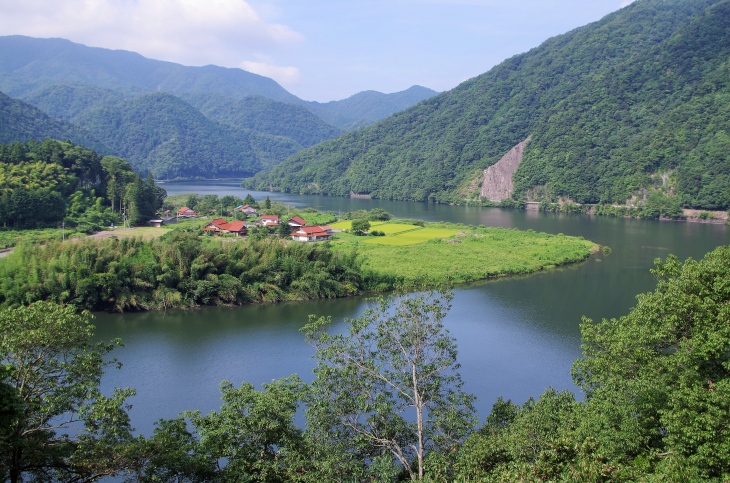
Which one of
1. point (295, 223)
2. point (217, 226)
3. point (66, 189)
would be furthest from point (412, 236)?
point (66, 189)

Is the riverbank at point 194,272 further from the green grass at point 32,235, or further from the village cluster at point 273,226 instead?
the green grass at point 32,235

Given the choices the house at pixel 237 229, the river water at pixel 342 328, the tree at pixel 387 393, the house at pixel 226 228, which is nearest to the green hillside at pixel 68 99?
the house at pixel 226 228

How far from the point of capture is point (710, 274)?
1037cm

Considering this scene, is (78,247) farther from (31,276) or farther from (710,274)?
(710,274)

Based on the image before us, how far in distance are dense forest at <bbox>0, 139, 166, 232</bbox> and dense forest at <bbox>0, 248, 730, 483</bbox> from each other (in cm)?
3604

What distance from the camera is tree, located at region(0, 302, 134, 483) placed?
8.68 meters

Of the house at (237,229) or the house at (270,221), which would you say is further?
the house at (270,221)

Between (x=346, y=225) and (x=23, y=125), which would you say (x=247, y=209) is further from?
(x=23, y=125)

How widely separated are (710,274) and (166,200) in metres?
64.2

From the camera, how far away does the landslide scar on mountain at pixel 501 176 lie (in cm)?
8912

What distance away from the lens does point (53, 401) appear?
9188 millimetres

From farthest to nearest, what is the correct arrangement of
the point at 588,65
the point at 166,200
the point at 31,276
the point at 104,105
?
1. the point at 104,105
2. the point at 588,65
3. the point at 166,200
4. the point at 31,276

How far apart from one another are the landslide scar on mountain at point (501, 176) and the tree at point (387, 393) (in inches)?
3152

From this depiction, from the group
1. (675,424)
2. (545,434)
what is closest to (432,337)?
(545,434)
